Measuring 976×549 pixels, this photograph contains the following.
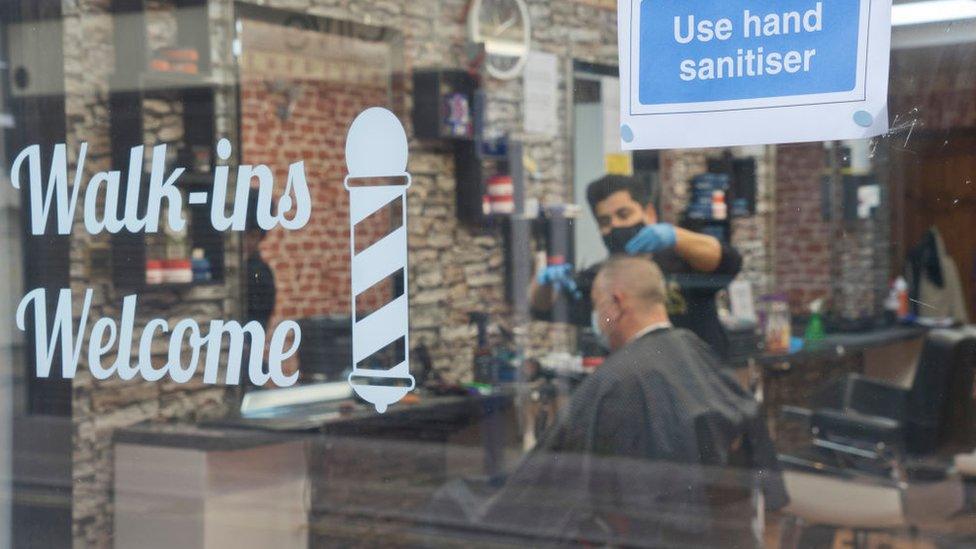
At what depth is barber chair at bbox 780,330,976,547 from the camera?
2312 millimetres

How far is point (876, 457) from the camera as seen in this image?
3.09 meters

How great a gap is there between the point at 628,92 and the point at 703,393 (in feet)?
2.10

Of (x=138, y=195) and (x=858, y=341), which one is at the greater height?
(x=138, y=195)

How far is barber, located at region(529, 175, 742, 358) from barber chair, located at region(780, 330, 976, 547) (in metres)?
0.38

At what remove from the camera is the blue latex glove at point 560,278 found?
306 centimetres

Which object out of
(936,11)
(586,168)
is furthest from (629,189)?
(586,168)

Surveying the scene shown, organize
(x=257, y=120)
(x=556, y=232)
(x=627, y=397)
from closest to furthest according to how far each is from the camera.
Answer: (x=627, y=397) → (x=257, y=120) → (x=556, y=232)

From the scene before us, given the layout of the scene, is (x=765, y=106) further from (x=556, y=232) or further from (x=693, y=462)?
(x=556, y=232)

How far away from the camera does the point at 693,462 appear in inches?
79.4

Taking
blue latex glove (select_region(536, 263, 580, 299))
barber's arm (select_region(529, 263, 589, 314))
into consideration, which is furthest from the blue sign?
blue latex glove (select_region(536, 263, 580, 299))

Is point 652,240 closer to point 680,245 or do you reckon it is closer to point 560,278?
point 680,245

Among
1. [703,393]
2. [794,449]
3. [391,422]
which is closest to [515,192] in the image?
[794,449]

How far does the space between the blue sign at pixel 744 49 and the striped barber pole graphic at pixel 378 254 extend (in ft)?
1.60

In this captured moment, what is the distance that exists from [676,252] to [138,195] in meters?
1.04
